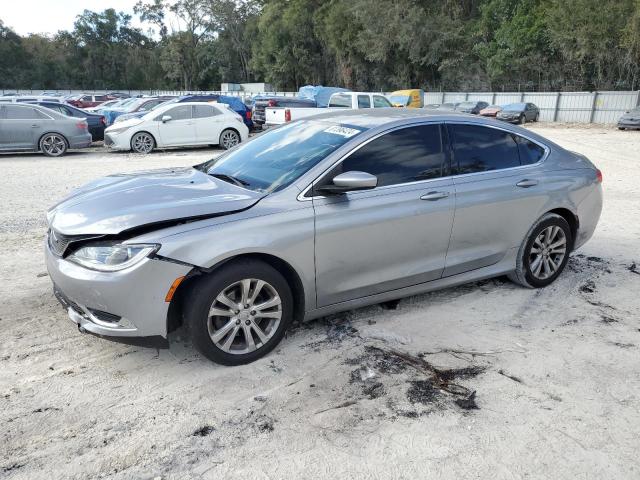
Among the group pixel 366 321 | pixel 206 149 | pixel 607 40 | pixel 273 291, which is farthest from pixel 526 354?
pixel 607 40

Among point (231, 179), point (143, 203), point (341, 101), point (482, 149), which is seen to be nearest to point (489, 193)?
point (482, 149)

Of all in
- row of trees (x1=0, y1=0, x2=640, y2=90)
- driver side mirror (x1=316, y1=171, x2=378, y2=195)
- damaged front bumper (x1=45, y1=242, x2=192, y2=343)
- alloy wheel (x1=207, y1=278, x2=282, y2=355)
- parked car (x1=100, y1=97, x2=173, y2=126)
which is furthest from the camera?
row of trees (x1=0, y1=0, x2=640, y2=90)

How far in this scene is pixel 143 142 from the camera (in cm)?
1576

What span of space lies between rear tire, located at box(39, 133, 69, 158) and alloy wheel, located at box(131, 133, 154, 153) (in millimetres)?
1798

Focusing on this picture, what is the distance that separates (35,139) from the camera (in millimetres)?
14688

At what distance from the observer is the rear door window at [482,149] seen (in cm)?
445

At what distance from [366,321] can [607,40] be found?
40.7m

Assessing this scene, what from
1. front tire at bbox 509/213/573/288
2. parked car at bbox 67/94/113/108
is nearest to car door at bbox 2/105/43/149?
front tire at bbox 509/213/573/288

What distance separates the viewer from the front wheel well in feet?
11.0

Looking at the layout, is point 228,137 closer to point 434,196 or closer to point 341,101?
point 341,101

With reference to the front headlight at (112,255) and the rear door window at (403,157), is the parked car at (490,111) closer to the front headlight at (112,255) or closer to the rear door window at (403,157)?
A: the rear door window at (403,157)

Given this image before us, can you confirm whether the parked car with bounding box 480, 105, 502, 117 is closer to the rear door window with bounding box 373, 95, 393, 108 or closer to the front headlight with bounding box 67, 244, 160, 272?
the rear door window with bounding box 373, 95, 393, 108

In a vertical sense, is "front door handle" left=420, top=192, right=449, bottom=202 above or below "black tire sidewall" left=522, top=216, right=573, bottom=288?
above

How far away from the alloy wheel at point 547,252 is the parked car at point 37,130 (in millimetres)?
13837
